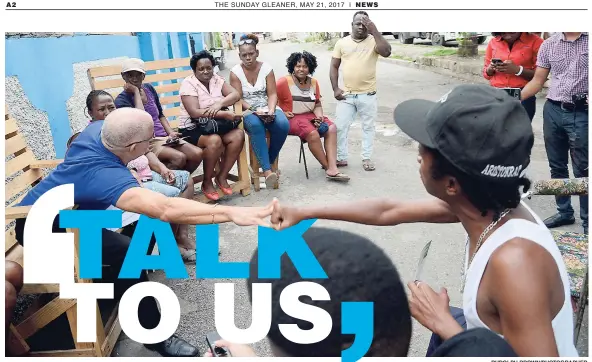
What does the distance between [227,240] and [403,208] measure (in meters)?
1.75

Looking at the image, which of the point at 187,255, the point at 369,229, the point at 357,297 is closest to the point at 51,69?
the point at 187,255

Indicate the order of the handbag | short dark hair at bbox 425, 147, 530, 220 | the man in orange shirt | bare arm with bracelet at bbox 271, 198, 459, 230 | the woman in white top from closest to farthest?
short dark hair at bbox 425, 147, 530, 220 < bare arm with bracelet at bbox 271, 198, 459, 230 < the man in orange shirt < the handbag < the woman in white top

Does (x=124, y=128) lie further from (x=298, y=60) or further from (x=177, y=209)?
(x=298, y=60)

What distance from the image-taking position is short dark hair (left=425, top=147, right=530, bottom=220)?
0.94 metres

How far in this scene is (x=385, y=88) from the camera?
7.56 meters

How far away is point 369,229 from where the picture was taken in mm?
2918

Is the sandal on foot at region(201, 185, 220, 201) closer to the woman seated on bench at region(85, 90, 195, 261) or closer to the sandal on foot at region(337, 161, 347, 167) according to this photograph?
the woman seated on bench at region(85, 90, 195, 261)

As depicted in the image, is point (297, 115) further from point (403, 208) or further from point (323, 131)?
point (403, 208)

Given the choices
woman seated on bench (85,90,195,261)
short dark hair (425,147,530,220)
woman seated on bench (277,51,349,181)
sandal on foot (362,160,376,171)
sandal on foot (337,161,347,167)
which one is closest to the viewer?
short dark hair (425,147,530,220)

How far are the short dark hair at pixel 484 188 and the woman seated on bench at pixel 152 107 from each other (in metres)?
2.37

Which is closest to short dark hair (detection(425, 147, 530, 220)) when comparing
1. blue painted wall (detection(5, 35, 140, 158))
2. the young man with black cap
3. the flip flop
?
the young man with black cap

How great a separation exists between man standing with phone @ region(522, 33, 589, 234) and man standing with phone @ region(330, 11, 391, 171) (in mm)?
1396

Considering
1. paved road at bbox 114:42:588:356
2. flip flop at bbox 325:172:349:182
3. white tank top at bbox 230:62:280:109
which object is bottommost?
paved road at bbox 114:42:588:356

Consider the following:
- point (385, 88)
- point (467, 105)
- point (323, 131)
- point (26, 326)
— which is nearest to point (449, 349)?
point (467, 105)
